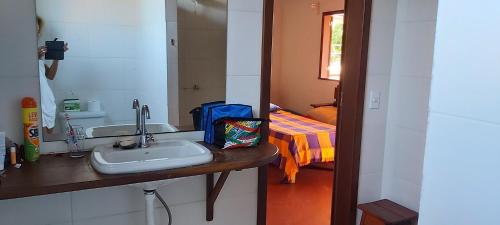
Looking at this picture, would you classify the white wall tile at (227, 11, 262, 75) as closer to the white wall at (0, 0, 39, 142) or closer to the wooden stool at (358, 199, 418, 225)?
the white wall at (0, 0, 39, 142)

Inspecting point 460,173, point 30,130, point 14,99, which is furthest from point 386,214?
point 14,99

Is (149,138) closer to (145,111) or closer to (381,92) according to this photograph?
(145,111)

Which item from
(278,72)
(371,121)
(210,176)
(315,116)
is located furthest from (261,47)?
(278,72)

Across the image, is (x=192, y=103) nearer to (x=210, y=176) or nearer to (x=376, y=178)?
(x=210, y=176)

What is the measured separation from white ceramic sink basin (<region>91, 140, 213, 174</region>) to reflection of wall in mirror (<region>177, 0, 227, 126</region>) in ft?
0.74

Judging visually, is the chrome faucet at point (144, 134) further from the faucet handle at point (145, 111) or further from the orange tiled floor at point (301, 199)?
the orange tiled floor at point (301, 199)

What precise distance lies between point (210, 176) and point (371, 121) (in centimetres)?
109

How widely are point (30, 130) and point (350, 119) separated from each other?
5.63 ft

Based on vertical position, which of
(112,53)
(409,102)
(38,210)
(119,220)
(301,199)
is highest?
(112,53)

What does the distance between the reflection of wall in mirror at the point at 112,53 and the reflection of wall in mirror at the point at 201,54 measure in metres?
0.10

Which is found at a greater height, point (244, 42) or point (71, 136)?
point (244, 42)

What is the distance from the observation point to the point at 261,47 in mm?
2072

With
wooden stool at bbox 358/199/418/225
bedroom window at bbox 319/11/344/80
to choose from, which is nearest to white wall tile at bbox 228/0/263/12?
wooden stool at bbox 358/199/418/225

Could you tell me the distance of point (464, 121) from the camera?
0.65m
